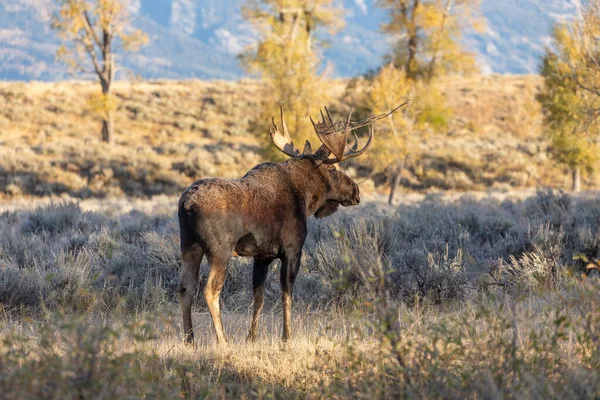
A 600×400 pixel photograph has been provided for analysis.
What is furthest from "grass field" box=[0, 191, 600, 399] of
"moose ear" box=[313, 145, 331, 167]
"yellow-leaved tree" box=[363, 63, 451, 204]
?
"yellow-leaved tree" box=[363, 63, 451, 204]

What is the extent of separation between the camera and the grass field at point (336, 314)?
3146mm

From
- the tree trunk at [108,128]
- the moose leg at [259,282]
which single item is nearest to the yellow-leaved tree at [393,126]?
the tree trunk at [108,128]

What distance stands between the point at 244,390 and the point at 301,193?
69.6 inches

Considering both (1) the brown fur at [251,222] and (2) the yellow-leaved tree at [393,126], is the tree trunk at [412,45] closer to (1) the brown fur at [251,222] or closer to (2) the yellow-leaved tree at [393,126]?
(2) the yellow-leaved tree at [393,126]

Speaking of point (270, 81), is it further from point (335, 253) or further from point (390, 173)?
point (335, 253)

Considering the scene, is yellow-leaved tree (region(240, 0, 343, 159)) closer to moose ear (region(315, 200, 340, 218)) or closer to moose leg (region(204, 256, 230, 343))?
moose ear (region(315, 200, 340, 218))

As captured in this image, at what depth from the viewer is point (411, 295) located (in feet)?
21.2

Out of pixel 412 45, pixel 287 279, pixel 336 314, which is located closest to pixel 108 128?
pixel 412 45

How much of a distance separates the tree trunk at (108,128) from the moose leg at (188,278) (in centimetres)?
2861

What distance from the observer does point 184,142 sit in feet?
116

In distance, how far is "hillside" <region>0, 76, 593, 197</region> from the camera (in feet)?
89.8

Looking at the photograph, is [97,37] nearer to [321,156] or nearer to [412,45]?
[412,45]

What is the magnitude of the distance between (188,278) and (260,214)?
708mm

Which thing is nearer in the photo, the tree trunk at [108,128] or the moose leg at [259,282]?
the moose leg at [259,282]
